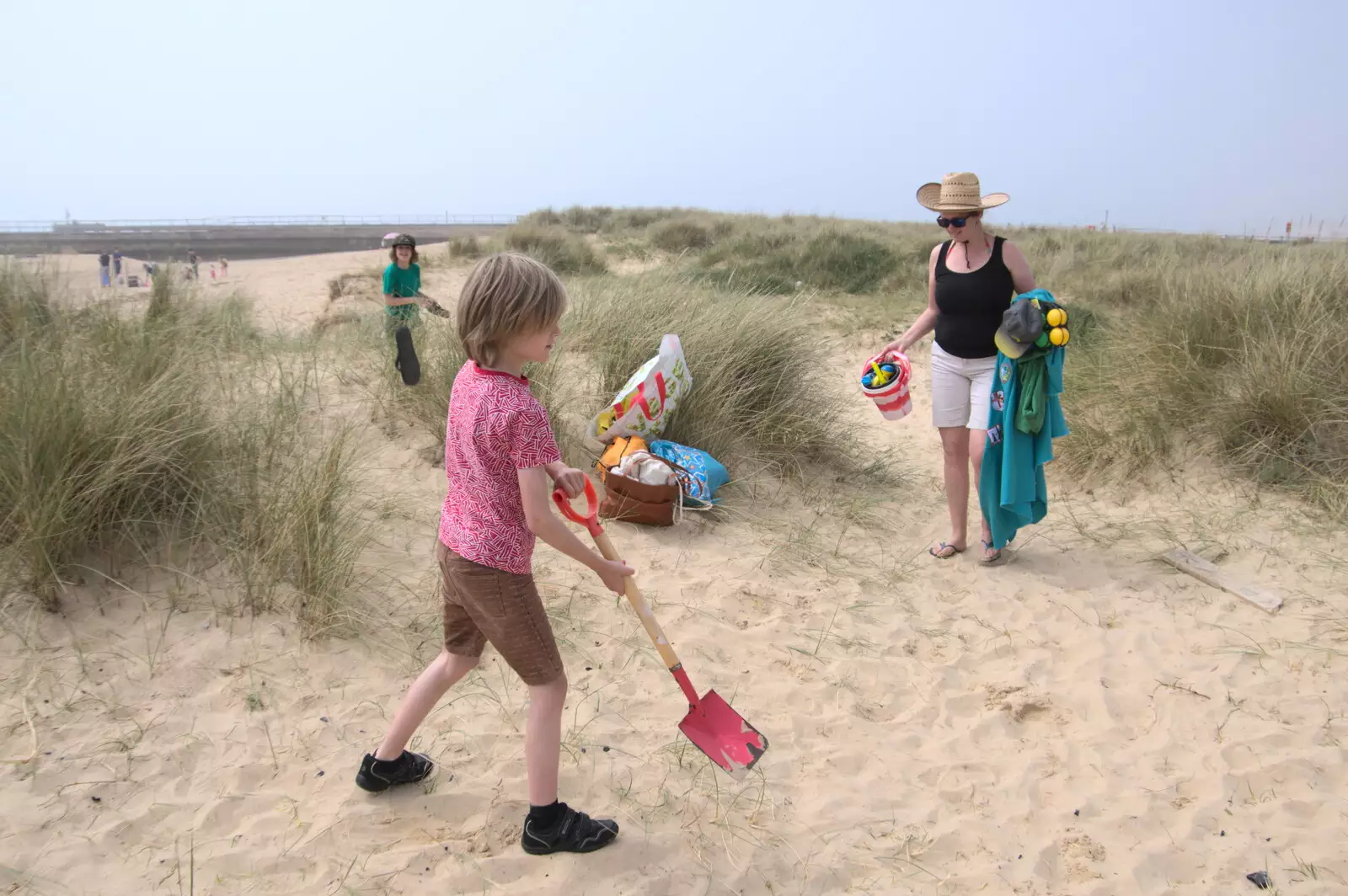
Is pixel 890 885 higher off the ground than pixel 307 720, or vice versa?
pixel 307 720

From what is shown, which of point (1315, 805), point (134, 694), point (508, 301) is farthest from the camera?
point (134, 694)

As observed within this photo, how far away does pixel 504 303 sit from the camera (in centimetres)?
186

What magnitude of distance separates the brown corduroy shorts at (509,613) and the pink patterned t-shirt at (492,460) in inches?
1.2

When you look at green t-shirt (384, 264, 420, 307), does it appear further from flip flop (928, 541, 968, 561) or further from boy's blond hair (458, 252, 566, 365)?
boy's blond hair (458, 252, 566, 365)

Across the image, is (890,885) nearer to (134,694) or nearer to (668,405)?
(134,694)

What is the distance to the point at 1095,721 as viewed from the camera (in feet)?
10.0

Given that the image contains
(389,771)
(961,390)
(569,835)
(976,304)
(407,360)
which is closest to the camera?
(569,835)

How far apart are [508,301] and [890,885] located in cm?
190

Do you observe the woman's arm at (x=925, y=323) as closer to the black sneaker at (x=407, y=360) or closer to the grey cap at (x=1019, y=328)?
the grey cap at (x=1019, y=328)

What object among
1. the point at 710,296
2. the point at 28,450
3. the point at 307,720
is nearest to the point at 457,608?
the point at 307,720

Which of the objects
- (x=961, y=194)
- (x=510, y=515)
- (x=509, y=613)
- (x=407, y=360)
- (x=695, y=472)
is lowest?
(x=695, y=472)

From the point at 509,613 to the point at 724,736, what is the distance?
87cm

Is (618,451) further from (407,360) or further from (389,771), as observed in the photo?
(389,771)

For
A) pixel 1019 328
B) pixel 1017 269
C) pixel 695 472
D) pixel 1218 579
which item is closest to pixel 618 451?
pixel 695 472
